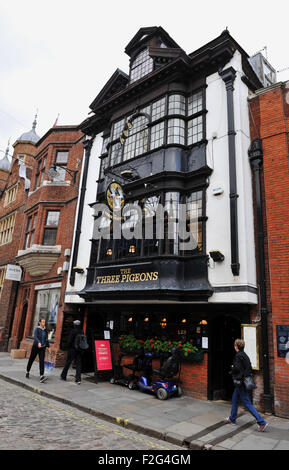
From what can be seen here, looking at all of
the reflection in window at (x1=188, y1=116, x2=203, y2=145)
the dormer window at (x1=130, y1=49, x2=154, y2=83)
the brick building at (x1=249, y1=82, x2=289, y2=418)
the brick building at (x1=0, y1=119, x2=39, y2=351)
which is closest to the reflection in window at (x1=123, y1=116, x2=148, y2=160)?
the reflection in window at (x1=188, y1=116, x2=203, y2=145)

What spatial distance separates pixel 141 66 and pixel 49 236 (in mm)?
9440

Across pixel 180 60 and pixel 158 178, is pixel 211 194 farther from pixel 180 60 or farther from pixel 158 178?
pixel 180 60

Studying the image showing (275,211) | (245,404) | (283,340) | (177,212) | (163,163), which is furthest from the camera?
(163,163)

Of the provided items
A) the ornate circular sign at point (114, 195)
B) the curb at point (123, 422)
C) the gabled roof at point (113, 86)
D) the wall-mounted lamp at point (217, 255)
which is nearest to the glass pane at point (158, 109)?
the gabled roof at point (113, 86)

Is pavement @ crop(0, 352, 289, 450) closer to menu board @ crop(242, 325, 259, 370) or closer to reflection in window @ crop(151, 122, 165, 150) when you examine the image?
menu board @ crop(242, 325, 259, 370)

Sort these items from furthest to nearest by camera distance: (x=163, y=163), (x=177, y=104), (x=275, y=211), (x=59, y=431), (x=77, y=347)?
(x=177, y=104) → (x=163, y=163) → (x=77, y=347) → (x=275, y=211) → (x=59, y=431)

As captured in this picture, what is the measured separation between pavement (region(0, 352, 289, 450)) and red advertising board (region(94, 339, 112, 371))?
566mm

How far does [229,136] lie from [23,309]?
14.8 meters

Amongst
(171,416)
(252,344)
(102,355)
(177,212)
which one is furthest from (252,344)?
(102,355)

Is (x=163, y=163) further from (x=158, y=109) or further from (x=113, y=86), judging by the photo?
(x=113, y=86)

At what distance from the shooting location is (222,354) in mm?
9414

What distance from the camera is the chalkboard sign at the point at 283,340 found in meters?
7.57

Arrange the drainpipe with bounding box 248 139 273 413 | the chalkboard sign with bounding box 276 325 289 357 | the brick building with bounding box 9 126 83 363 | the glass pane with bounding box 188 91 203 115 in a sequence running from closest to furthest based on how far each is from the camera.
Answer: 1. the chalkboard sign with bounding box 276 325 289 357
2. the drainpipe with bounding box 248 139 273 413
3. the glass pane with bounding box 188 91 203 115
4. the brick building with bounding box 9 126 83 363

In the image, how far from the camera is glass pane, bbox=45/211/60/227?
658 inches
